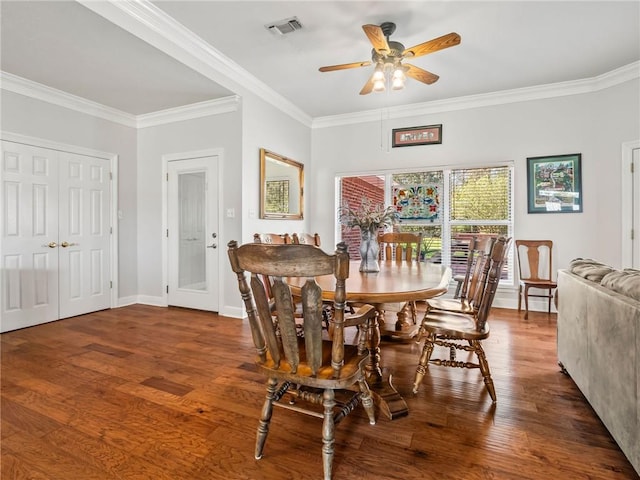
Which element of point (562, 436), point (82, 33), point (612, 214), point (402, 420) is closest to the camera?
point (562, 436)

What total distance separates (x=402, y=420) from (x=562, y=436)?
0.78 m

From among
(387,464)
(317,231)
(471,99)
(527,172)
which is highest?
(471,99)

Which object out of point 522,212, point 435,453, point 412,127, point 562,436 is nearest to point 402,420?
point 435,453

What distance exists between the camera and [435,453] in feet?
5.08

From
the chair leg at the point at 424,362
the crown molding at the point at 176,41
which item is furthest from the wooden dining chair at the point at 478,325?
the crown molding at the point at 176,41

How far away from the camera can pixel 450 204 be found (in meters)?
4.62

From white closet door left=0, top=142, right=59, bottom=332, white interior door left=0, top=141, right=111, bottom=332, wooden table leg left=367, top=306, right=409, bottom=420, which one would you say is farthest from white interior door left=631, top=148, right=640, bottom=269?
white closet door left=0, top=142, right=59, bottom=332

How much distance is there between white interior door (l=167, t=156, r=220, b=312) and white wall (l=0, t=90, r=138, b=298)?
65 cm

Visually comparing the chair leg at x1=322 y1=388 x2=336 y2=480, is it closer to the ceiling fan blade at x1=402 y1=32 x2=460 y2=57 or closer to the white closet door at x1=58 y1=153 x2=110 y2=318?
the ceiling fan blade at x1=402 y1=32 x2=460 y2=57

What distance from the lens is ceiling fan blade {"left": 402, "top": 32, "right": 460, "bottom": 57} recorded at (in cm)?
236

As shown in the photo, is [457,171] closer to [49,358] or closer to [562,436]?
[562,436]

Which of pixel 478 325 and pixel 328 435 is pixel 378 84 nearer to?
pixel 478 325

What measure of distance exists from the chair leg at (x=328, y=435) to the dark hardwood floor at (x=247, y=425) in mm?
123

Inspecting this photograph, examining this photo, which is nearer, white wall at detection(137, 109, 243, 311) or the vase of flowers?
the vase of flowers
